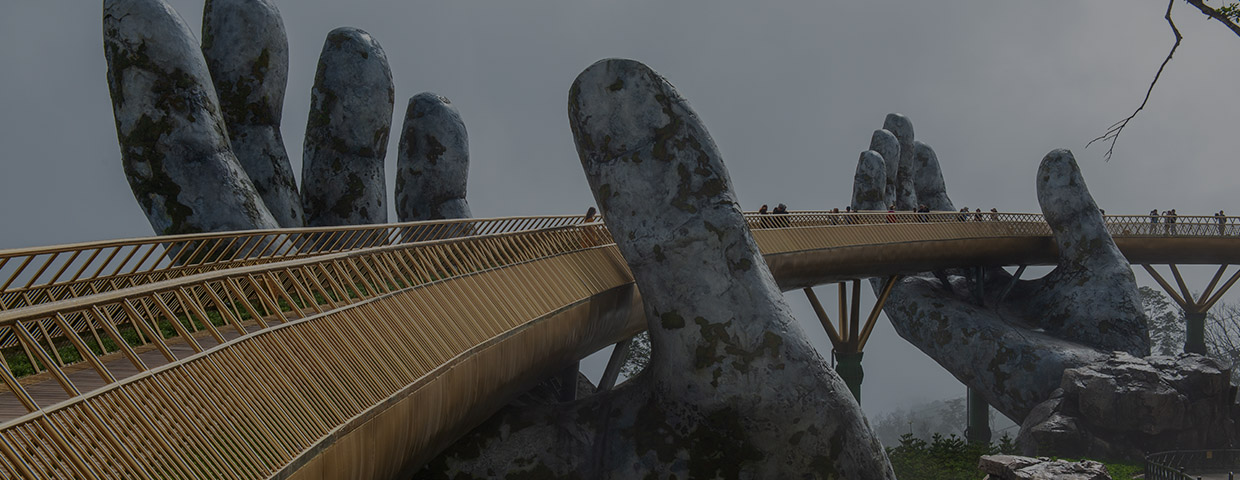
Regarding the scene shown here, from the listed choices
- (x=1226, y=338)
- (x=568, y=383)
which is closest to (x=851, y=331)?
(x=568, y=383)

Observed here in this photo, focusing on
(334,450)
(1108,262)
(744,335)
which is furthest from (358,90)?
(1108,262)

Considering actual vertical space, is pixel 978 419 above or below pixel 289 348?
below

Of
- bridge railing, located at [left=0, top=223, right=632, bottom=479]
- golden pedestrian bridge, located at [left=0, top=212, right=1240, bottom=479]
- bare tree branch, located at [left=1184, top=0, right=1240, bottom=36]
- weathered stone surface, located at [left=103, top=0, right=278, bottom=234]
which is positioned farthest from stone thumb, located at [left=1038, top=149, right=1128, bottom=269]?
weathered stone surface, located at [left=103, top=0, right=278, bottom=234]

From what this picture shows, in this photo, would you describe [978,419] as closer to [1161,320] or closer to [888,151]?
[888,151]

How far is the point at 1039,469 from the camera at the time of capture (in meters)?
12.1

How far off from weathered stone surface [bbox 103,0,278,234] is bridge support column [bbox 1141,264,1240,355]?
32.7 m

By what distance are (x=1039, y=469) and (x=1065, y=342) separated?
14.7 m

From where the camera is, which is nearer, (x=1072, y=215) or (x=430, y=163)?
(x=430, y=163)

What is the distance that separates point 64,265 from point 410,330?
2.91m

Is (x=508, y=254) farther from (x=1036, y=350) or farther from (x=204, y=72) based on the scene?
(x=1036, y=350)

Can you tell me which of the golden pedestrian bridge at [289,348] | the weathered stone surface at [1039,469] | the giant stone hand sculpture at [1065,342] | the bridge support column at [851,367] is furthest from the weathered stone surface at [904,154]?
the weathered stone surface at [1039,469]

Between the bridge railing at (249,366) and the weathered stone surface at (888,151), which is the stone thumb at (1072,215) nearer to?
the weathered stone surface at (888,151)

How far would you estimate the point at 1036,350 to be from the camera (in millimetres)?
24625

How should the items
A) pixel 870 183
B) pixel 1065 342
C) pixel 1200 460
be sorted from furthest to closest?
pixel 870 183 → pixel 1065 342 → pixel 1200 460
